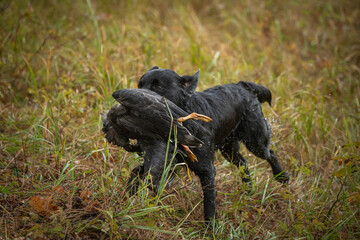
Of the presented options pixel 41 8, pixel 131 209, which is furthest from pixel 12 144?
pixel 41 8

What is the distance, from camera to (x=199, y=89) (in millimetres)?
5645

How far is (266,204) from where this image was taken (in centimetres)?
396

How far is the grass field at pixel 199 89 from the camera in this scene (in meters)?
2.92

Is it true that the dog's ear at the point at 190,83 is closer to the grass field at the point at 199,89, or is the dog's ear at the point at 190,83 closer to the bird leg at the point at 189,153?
the bird leg at the point at 189,153

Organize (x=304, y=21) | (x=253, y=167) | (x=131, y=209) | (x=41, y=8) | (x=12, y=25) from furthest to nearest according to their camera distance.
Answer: (x=304, y=21), (x=41, y=8), (x=12, y=25), (x=253, y=167), (x=131, y=209)

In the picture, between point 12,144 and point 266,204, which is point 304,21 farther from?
point 12,144

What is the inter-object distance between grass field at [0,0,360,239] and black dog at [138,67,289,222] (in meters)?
0.23

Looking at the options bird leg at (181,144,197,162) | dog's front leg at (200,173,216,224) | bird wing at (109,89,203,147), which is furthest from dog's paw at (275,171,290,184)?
bird wing at (109,89,203,147)

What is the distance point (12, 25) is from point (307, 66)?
554 cm

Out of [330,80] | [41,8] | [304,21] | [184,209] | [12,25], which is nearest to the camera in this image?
[184,209]

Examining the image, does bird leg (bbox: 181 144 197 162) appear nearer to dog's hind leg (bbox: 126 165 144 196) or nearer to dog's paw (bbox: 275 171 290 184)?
dog's hind leg (bbox: 126 165 144 196)

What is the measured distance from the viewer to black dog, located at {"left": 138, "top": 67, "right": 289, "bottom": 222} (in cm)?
297

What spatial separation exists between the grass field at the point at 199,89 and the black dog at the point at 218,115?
232 mm

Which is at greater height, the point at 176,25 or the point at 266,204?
the point at 176,25
